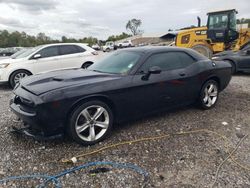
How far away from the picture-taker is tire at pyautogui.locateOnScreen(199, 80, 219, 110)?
4.92 meters

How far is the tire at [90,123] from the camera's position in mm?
3309

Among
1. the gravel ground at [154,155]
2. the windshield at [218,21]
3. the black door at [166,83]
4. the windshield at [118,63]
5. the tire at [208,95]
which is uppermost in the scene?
the windshield at [218,21]

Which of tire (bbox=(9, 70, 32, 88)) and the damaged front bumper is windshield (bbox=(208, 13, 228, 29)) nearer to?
tire (bbox=(9, 70, 32, 88))

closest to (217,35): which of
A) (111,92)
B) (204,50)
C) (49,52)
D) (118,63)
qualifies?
(204,50)

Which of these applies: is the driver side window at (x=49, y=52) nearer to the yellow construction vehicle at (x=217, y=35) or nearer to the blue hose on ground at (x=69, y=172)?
the blue hose on ground at (x=69, y=172)

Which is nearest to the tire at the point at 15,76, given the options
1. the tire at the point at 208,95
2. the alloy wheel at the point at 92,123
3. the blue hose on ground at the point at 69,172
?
the alloy wheel at the point at 92,123

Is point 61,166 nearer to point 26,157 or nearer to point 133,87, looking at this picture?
point 26,157

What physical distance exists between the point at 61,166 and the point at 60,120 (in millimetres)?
625

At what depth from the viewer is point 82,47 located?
8.72 m

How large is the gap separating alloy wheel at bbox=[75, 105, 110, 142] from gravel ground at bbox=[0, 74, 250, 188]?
7.1 inches

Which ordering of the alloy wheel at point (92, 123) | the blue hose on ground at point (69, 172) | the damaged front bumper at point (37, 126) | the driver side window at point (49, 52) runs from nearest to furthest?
the blue hose on ground at point (69, 172) → the damaged front bumper at point (37, 126) → the alloy wheel at point (92, 123) → the driver side window at point (49, 52)

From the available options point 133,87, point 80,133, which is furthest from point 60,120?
point 133,87

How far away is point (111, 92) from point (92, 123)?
57 centimetres

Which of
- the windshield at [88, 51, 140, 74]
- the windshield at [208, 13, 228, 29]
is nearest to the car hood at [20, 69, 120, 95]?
the windshield at [88, 51, 140, 74]
